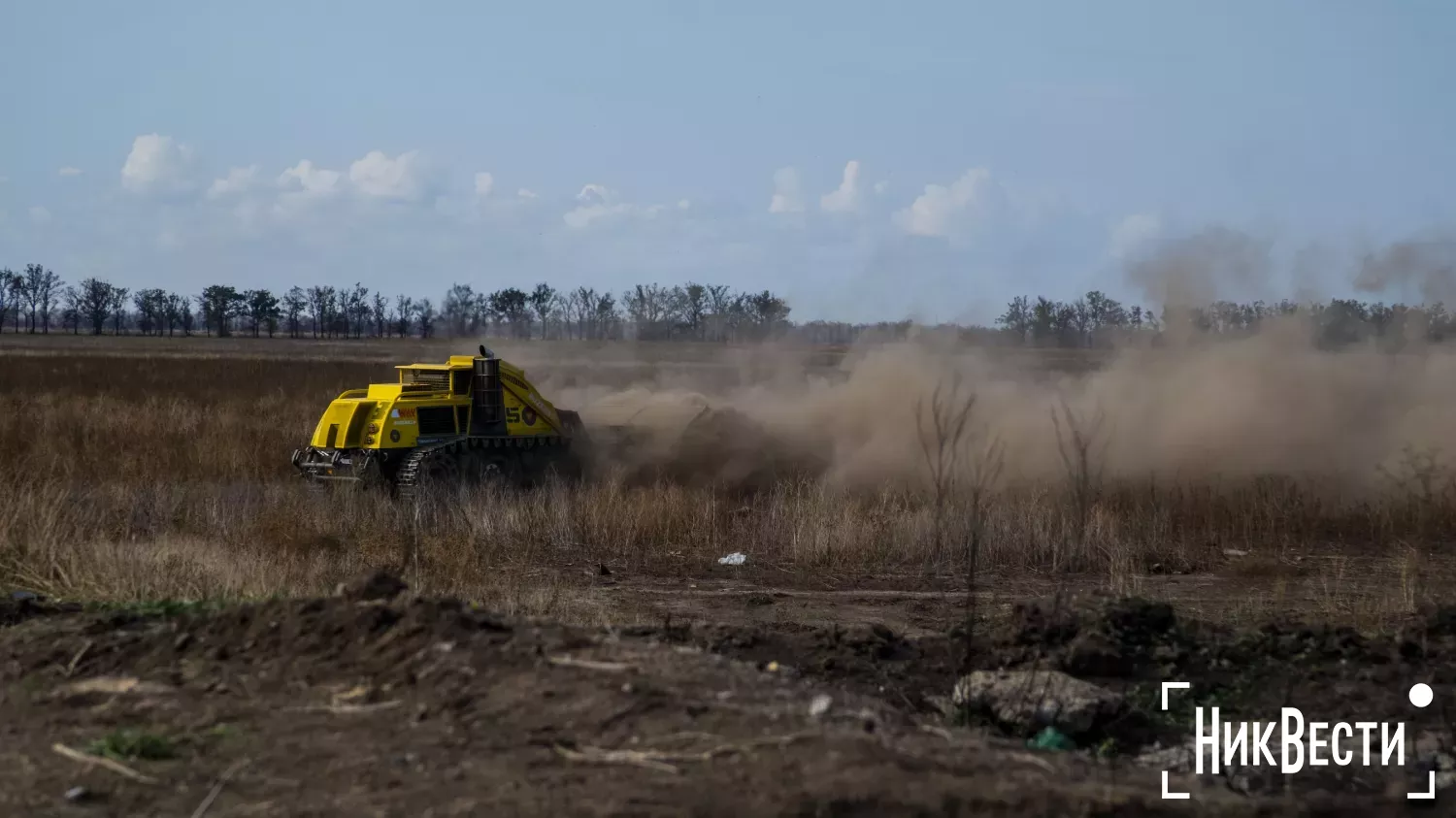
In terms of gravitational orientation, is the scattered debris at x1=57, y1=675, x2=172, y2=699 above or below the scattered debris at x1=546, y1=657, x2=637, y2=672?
below

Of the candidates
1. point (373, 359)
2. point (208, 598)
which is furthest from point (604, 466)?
point (373, 359)

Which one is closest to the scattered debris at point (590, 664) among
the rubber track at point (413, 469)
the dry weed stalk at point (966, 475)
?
the dry weed stalk at point (966, 475)

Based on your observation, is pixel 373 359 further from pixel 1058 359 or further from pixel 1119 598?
pixel 1119 598

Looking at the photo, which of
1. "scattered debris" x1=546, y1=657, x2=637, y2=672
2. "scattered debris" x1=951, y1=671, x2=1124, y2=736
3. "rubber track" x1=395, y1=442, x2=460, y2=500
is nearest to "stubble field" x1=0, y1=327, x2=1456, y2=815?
"scattered debris" x1=546, y1=657, x2=637, y2=672

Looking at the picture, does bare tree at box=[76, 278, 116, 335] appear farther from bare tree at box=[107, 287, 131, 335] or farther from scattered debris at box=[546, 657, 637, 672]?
scattered debris at box=[546, 657, 637, 672]

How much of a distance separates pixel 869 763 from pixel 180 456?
22946mm

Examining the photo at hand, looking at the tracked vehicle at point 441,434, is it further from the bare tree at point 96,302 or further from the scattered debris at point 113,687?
the bare tree at point 96,302

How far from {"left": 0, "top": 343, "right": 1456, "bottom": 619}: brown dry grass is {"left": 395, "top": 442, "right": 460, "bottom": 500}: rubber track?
4.02 feet

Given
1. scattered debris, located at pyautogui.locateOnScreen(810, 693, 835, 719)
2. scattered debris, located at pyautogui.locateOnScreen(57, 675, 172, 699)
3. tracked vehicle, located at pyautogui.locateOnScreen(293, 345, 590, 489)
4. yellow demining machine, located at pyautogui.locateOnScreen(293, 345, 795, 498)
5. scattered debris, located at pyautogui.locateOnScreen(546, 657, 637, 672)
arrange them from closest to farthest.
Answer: scattered debris, located at pyautogui.locateOnScreen(810, 693, 835, 719)
scattered debris, located at pyautogui.locateOnScreen(546, 657, 637, 672)
scattered debris, located at pyautogui.locateOnScreen(57, 675, 172, 699)
tracked vehicle, located at pyautogui.locateOnScreen(293, 345, 590, 489)
yellow demining machine, located at pyautogui.locateOnScreen(293, 345, 795, 498)

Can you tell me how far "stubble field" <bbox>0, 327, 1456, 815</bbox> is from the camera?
5.53 m

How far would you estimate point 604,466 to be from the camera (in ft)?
77.3

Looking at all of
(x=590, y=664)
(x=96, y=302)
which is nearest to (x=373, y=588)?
(x=590, y=664)

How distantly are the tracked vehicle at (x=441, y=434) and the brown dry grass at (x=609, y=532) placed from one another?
3.29ft

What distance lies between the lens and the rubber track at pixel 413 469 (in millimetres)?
19781
